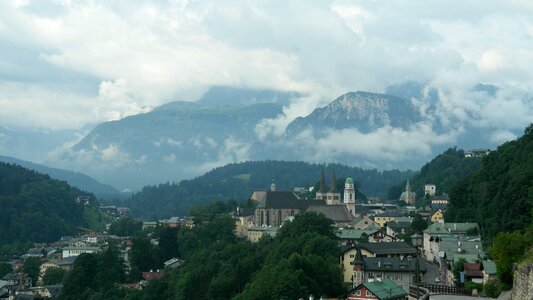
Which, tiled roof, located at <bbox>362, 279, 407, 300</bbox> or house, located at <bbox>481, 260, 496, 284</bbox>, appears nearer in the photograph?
house, located at <bbox>481, 260, 496, 284</bbox>

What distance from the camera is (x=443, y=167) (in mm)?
188625

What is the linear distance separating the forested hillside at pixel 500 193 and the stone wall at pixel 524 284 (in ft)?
84.0

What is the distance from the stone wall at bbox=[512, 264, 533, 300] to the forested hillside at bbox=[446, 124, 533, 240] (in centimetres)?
2559

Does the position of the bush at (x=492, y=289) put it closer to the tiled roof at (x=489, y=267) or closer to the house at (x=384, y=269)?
the tiled roof at (x=489, y=267)

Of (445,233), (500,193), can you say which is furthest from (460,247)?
(445,233)

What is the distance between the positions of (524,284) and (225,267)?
51.6 m

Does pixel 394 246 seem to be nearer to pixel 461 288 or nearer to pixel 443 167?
pixel 461 288

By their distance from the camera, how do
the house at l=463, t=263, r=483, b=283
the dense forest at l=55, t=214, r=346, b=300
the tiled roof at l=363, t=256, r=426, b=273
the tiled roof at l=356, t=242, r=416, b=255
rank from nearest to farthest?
the house at l=463, t=263, r=483, b=283 → the dense forest at l=55, t=214, r=346, b=300 → the tiled roof at l=363, t=256, r=426, b=273 → the tiled roof at l=356, t=242, r=416, b=255

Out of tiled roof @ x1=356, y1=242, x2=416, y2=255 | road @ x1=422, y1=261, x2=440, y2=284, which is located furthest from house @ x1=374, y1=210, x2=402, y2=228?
road @ x1=422, y1=261, x2=440, y2=284

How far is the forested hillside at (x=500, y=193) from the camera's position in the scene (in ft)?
189

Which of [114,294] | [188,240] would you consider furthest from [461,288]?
[188,240]

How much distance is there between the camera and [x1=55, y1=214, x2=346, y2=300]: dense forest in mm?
57969

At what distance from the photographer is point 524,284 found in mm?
27656

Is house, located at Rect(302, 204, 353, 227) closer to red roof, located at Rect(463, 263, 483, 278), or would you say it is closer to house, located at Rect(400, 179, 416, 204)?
house, located at Rect(400, 179, 416, 204)
